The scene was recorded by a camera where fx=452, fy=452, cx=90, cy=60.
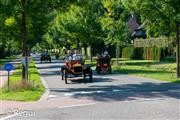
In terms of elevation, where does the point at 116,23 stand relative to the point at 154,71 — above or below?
above

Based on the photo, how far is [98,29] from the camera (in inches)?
1961

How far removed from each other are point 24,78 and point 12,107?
6.81 metres

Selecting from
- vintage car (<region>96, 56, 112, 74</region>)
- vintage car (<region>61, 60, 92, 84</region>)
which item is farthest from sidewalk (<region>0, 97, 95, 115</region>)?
vintage car (<region>96, 56, 112, 74</region>)

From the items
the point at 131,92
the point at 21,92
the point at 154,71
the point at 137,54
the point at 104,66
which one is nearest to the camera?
the point at 131,92

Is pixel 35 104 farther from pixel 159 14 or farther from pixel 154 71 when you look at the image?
pixel 154 71

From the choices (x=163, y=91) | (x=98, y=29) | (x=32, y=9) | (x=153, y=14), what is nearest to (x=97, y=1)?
(x=98, y=29)

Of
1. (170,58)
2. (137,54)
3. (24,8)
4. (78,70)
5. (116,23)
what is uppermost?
(116,23)

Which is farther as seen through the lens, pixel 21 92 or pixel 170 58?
pixel 170 58

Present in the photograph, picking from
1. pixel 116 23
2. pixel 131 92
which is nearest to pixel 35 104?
pixel 131 92

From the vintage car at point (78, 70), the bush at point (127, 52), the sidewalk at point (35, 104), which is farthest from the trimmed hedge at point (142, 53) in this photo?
the sidewalk at point (35, 104)

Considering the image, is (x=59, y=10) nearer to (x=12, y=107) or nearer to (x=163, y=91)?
(x=163, y=91)

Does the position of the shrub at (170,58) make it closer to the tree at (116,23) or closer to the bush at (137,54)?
the tree at (116,23)

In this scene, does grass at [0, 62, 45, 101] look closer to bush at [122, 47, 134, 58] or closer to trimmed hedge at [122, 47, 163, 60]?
trimmed hedge at [122, 47, 163, 60]

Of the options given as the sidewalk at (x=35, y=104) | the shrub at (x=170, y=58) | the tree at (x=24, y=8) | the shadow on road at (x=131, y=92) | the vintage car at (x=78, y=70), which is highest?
the tree at (x=24, y=8)
